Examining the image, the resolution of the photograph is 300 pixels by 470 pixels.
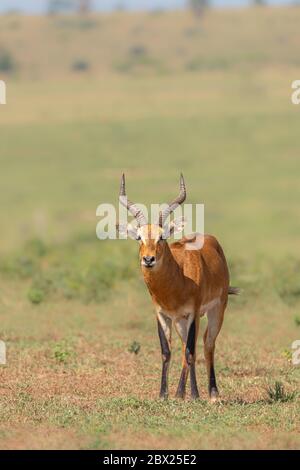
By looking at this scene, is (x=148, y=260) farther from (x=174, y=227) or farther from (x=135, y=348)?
(x=135, y=348)

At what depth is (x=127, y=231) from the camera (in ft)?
33.9

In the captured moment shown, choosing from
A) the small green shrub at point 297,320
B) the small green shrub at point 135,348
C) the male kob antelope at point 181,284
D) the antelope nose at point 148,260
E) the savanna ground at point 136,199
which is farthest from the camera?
the small green shrub at point 297,320

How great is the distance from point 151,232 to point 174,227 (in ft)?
0.96

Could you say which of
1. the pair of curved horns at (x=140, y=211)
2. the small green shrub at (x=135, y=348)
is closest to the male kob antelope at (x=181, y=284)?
the pair of curved horns at (x=140, y=211)

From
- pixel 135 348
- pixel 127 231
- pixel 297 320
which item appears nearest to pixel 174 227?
pixel 127 231

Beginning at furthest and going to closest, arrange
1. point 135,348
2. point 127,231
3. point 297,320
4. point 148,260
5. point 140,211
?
point 297,320 → point 135,348 → point 140,211 → point 127,231 → point 148,260

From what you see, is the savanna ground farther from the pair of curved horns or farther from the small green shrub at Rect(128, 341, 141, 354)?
the pair of curved horns

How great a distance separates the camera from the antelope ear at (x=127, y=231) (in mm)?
10270

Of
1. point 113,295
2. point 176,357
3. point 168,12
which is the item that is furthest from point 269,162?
point 168,12

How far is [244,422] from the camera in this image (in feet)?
30.3

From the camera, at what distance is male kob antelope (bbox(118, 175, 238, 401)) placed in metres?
10.3

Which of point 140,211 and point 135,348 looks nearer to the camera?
point 140,211

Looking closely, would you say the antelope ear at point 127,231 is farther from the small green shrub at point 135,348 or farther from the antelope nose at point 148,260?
the small green shrub at point 135,348
